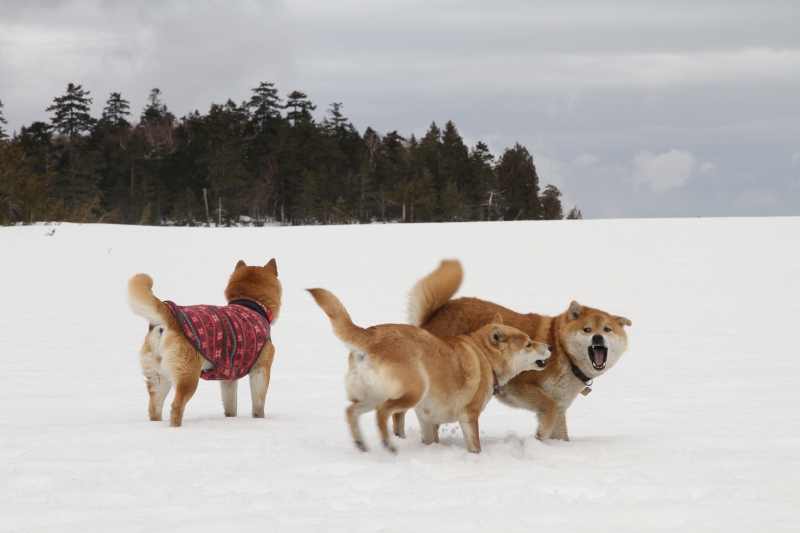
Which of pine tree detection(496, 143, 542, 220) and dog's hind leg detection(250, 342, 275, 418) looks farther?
pine tree detection(496, 143, 542, 220)

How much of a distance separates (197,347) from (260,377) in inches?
37.3

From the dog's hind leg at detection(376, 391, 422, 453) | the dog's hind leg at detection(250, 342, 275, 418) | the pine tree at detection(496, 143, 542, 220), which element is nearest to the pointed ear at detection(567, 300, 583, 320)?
the dog's hind leg at detection(376, 391, 422, 453)

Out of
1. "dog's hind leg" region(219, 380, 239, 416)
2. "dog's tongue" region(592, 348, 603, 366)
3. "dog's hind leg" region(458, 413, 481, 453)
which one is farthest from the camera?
"dog's hind leg" region(219, 380, 239, 416)

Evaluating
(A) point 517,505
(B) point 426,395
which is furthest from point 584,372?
(A) point 517,505

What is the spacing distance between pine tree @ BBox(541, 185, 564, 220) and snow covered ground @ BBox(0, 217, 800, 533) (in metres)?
45.6

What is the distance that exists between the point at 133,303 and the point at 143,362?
1.90 feet

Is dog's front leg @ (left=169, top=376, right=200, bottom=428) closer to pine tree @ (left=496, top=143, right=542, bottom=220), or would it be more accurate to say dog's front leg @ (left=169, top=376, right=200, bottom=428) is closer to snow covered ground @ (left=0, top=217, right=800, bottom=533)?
snow covered ground @ (left=0, top=217, right=800, bottom=533)

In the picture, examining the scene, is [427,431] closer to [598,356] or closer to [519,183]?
[598,356]

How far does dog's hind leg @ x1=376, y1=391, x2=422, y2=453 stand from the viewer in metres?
4.64

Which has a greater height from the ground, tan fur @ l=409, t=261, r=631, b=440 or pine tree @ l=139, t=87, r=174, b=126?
pine tree @ l=139, t=87, r=174, b=126

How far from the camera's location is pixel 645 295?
60.0 feet

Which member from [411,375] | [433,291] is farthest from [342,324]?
[433,291]

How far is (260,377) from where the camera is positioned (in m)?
6.39

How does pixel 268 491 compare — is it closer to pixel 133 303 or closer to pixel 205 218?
Answer: pixel 133 303
